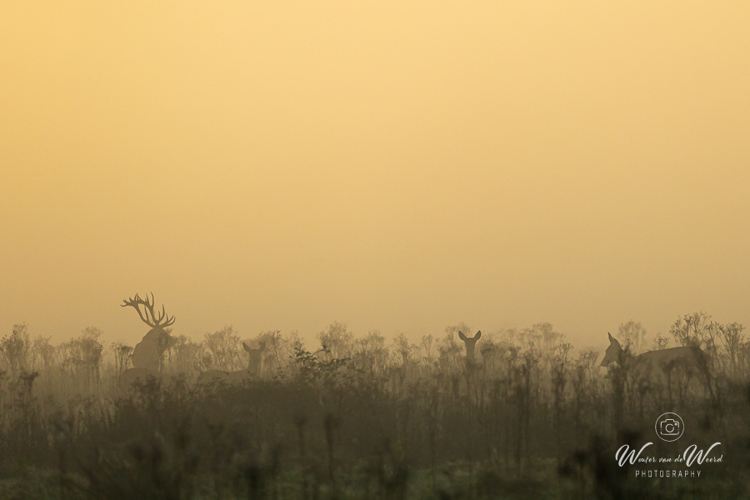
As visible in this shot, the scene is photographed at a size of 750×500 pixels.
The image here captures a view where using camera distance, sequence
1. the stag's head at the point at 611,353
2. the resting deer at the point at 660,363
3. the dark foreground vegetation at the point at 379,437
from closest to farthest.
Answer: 1. the dark foreground vegetation at the point at 379,437
2. the resting deer at the point at 660,363
3. the stag's head at the point at 611,353

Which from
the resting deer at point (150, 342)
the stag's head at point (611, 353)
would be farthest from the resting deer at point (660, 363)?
the resting deer at point (150, 342)

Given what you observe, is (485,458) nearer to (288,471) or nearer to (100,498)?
(288,471)

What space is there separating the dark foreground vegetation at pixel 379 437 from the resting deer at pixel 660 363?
13 cm

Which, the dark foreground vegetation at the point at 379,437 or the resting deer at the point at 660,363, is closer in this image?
the dark foreground vegetation at the point at 379,437

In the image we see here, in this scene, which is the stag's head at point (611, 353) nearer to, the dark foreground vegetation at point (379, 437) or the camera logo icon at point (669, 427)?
the dark foreground vegetation at point (379, 437)

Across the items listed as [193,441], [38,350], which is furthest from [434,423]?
[38,350]

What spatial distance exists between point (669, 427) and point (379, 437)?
3612mm

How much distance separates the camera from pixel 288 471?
8.60m

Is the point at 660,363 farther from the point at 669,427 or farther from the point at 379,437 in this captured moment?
the point at 379,437

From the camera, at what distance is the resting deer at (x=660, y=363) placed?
9055 millimetres

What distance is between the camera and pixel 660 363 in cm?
981

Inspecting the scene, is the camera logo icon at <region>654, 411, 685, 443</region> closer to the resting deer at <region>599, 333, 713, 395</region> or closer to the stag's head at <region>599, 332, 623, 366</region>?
the resting deer at <region>599, 333, 713, 395</region>

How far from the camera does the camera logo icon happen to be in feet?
29.8

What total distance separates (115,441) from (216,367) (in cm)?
739
